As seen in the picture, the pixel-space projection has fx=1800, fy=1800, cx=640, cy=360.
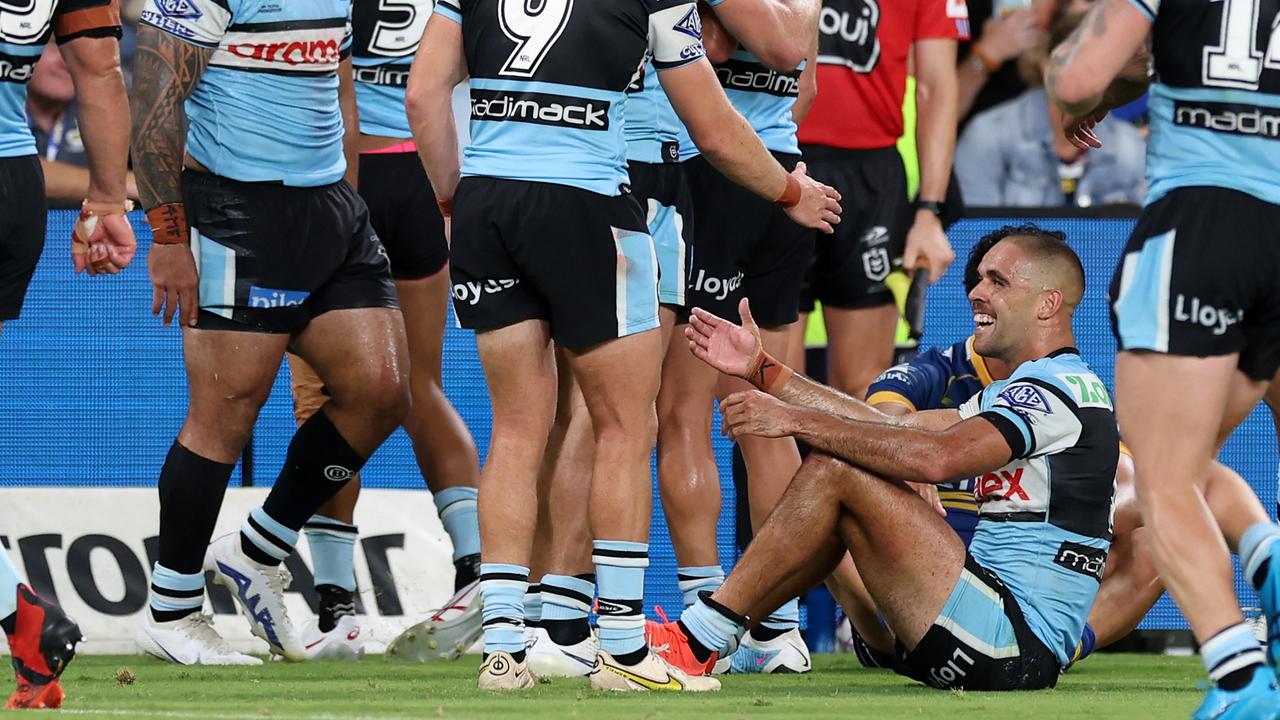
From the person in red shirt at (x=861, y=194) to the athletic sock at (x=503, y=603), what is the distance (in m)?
2.40

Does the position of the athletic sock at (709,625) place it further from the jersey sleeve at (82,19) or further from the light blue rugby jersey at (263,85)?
Result: the jersey sleeve at (82,19)

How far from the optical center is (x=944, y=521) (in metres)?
5.02

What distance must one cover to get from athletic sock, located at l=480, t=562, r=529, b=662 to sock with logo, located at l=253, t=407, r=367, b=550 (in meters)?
1.62

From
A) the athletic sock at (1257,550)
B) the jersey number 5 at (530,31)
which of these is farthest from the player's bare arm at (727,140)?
the athletic sock at (1257,550)

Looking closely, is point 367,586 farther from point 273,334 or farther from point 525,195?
point 525,195

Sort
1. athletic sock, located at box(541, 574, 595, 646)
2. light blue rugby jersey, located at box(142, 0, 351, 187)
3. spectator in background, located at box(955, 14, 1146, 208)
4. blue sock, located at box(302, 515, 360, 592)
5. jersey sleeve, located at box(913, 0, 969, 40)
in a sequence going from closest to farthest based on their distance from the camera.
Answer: athletic sock, located at box(541, 574, 595, 646), light blue rugby jersey, located at box(142, 0, 351, 187), blue sock, located at box(302, 515, 360, 592), jersey sleeve, located at box(913, 0, 969, 40), spectator in background, located at box(955, 14, 1146, 208)

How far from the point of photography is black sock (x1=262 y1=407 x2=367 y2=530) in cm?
630

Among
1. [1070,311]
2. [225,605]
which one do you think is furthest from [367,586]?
[1070,311]

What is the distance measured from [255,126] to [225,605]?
210 centimetres

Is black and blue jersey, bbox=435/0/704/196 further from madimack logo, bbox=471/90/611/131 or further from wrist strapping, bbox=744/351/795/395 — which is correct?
wrist strapping, bbox=744/351/795/395

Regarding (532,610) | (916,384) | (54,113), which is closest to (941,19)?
(916,384)

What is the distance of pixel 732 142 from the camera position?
5.01 meters

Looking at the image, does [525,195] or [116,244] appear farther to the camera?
[116,244]

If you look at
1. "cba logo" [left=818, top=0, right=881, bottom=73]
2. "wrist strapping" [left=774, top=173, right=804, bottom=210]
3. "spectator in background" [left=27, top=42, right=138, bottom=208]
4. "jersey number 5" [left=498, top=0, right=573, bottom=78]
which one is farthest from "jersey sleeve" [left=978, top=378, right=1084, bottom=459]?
"spectator in background" [left=27, top=42, right=138, bottom=208]
